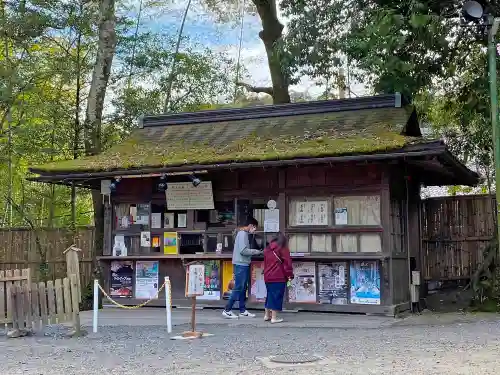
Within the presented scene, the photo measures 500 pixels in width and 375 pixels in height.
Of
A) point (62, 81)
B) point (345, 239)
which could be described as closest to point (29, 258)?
point (62, 81)

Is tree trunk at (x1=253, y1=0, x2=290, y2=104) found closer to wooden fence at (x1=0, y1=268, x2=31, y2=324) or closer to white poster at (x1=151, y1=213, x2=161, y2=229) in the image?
white poster at (x1=151, y1=213, x2=161, y2=229)

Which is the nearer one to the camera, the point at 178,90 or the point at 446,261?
the point at 446,261

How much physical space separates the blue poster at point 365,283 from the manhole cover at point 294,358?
4089 millimetres

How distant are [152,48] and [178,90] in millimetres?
1749

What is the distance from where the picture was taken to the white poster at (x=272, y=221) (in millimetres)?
12203

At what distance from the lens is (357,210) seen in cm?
1167

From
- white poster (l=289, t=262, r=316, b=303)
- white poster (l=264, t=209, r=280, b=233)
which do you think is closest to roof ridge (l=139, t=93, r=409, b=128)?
white poster (l=264, t=209, r=280, b=233)

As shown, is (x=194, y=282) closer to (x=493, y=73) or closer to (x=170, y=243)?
(x=170, y=243)

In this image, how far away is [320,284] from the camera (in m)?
11.9

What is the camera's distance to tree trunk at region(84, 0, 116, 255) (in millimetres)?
17062

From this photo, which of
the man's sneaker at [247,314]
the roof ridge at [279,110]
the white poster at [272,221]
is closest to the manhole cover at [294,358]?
the man's sneaker at [247,314]

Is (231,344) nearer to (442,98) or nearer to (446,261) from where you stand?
(446,261)

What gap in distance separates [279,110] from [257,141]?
1.44 meters

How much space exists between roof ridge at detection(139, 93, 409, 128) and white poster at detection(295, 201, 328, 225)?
8.11ft
